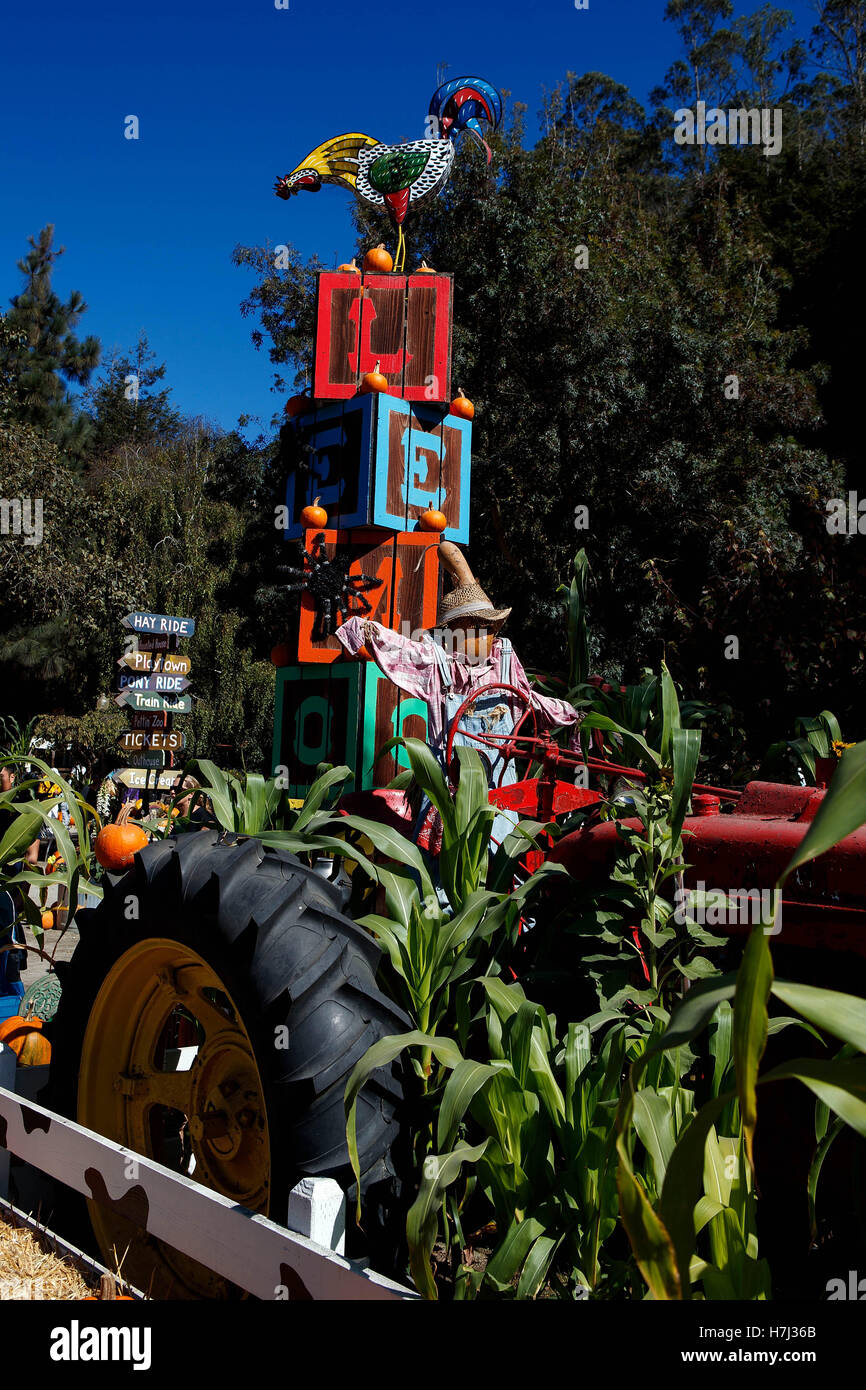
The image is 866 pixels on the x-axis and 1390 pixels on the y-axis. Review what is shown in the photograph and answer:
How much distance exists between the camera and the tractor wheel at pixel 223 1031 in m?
1.72

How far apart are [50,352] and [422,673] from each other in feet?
89.0

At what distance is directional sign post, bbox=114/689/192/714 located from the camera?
9234 millimetres

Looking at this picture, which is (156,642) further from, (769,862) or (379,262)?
(769,862)

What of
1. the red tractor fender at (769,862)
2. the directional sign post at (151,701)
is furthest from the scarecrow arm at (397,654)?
the directional sign post at (151,701)

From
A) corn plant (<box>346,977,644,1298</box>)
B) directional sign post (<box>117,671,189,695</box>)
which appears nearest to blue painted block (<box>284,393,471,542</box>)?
corn plant (<box>346,977,644,1298</box>)

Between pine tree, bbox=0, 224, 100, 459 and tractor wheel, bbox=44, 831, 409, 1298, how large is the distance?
81.6 feet

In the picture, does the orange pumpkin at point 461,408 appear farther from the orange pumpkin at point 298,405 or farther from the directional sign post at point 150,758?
the directional sign post at point 150,758

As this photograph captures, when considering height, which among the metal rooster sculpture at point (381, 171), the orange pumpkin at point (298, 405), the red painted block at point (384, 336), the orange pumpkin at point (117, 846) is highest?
the metal rooster sculpture at point (381, 171)

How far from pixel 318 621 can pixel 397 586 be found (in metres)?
0.49

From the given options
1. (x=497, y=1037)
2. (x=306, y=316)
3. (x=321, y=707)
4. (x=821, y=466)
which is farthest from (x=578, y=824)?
(x=306, y=316)

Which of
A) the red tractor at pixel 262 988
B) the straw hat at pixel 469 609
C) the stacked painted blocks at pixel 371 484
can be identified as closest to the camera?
the red tractor at pixel 262 988

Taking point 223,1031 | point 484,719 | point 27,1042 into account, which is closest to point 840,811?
point 223,1031

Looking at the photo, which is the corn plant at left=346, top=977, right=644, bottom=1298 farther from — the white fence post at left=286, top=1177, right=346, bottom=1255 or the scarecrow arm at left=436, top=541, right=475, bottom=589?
the scarecrow arm at left=436, top=541, right=475, bottom=589
